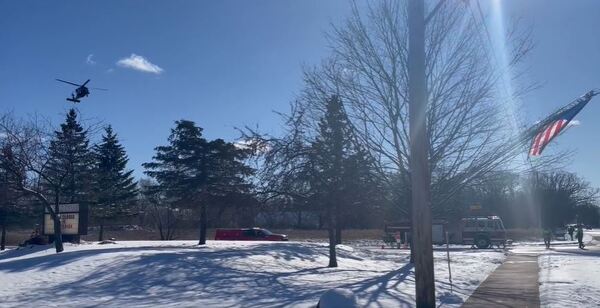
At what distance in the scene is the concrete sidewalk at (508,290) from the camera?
13.9 m

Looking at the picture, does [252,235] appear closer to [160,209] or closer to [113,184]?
[113,184]

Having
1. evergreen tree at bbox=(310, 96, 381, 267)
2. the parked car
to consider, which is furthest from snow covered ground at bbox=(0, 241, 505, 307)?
the parked car

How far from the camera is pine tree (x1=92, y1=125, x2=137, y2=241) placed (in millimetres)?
43656

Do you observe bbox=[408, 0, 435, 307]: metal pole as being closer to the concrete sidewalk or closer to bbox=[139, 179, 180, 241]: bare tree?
the concrete sidewalk

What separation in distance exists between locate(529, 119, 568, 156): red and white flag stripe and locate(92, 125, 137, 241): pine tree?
27.7m

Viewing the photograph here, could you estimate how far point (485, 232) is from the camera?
146 ft

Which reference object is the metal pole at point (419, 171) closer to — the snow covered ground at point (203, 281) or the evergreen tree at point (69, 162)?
the snow covered ground at point (203, 281)

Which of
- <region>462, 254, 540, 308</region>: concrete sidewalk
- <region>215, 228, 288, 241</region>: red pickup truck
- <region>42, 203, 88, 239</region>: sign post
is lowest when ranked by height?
<region>462, 254, 540, 308</region>: concrete sidewalk

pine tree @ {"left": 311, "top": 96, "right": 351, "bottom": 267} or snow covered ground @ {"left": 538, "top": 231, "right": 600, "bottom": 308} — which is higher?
pine tree @ {"left": 311, "top": 96, "right": 351, "bottom": 267}

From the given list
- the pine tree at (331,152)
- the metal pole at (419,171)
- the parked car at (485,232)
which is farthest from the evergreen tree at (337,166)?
the parked car at (485,232)

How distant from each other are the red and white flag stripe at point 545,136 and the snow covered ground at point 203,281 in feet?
13.8

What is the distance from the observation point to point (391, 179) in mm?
21203

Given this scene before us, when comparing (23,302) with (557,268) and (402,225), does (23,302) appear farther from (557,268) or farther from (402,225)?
(402,225)

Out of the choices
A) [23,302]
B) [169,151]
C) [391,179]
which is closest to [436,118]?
[391,179]
